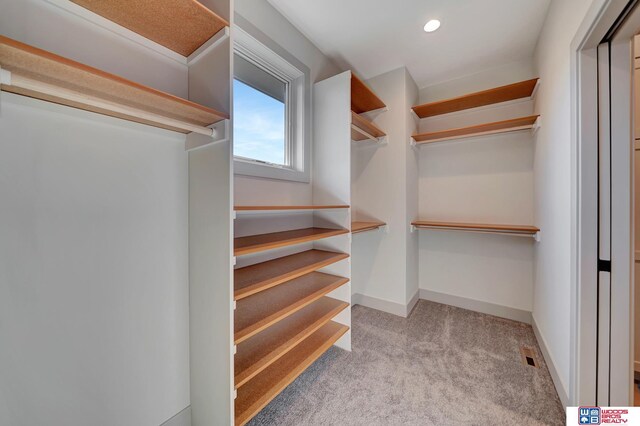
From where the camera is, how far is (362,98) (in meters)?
2.37

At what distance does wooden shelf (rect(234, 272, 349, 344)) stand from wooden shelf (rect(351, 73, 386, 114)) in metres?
1.69

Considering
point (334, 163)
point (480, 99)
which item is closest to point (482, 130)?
point (480, 99)

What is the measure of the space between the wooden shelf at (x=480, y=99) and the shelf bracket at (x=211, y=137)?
2.25m

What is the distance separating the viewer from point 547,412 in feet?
4.42

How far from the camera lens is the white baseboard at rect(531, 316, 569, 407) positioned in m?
1.36

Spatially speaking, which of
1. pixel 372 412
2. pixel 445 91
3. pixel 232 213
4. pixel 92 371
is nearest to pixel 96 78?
pixel 232 213

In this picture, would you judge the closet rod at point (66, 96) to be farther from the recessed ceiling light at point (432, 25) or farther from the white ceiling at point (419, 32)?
the recessed ceiling light at point (432, 25)

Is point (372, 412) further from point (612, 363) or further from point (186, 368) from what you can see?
point (612, 363)

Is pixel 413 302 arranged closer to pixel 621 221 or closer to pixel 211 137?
pixel 621 221

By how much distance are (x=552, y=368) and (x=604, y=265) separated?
0.92 m

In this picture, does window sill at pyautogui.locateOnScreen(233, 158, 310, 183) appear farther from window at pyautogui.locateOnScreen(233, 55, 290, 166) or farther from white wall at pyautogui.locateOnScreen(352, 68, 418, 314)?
white wall at pyautogui.locateOnScreen(352, 68, 418, 314)

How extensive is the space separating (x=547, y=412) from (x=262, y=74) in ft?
9.47

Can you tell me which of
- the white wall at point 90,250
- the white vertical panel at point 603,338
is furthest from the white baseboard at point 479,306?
the white wall at point 90,250

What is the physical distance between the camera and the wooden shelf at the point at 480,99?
6.98ft
